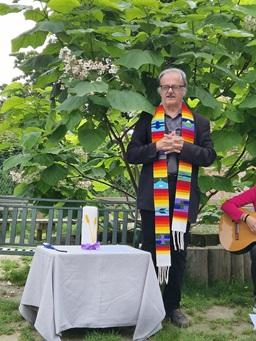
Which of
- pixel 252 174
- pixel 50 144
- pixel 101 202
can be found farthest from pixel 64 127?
pixel 252 174

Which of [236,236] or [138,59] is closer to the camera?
[138,59]

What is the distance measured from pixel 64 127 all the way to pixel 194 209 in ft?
3.69

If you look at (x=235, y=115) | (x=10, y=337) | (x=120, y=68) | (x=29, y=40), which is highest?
(x=29, y=40)

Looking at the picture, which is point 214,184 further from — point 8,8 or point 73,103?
point 8,8

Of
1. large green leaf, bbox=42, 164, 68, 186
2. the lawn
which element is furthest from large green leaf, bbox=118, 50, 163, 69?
the lawn

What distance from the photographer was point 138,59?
10.6ft

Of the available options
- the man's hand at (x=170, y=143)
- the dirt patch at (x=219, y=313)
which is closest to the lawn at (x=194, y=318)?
the dirt patch at (x=219, y=313)

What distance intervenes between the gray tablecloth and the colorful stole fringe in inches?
9.7

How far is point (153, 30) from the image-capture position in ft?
11.4

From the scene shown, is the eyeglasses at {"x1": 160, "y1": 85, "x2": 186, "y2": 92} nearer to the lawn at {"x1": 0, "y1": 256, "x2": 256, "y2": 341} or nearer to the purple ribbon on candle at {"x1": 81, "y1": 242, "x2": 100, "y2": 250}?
the purple ribbon on candle at {"x1": 81, "y1": 242, "x2": 100, "y2": 250}

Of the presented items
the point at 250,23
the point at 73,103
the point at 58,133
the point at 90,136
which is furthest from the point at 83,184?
the point at 250,23

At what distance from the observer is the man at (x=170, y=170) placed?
3332mm

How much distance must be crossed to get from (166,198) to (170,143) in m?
0.38

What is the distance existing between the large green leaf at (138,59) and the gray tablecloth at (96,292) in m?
1.21
